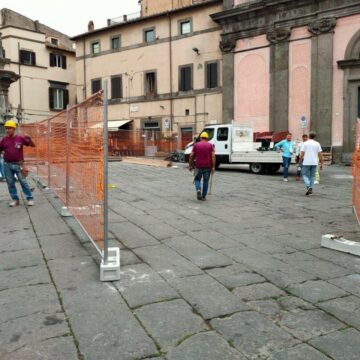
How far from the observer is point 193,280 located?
4.16m

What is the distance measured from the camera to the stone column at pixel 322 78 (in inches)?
916

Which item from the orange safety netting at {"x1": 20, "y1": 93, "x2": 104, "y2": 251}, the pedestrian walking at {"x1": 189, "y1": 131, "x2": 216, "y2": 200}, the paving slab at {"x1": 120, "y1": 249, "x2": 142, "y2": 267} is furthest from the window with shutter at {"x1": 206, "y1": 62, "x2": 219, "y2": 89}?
the paving slab at {"x1": 120, "y1": 249, "x2": 142, "y2": 267}

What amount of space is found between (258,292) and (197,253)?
135cm

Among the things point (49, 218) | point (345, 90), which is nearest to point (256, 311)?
point (49, 218)

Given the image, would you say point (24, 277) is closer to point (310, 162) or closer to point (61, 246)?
point (61, 246)

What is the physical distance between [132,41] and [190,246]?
29837 mm

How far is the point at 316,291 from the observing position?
3.91 m

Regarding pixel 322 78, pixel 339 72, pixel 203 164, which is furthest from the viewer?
pixel 322 78

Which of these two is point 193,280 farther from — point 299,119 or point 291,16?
point 291,16

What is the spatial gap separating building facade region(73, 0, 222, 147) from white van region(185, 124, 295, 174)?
9946 millimetres

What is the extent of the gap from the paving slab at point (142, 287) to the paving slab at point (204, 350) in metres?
0.74

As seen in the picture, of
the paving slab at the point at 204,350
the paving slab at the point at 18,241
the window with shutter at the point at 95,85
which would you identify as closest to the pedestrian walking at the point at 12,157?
the paving slab at the point at 18,241

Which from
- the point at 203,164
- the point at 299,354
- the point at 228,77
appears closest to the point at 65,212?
the point at 203,164

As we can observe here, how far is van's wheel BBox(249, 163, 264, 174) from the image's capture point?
682 inches
